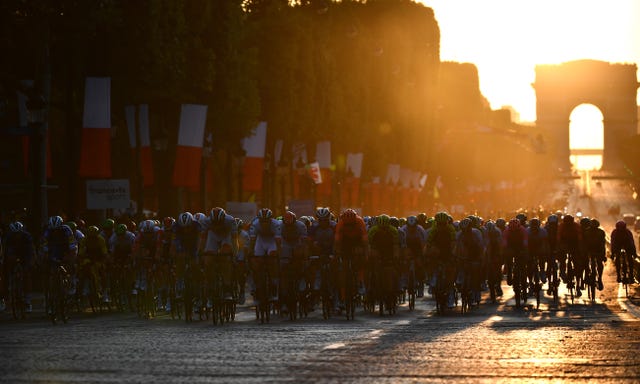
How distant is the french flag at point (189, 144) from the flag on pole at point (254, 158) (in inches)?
372

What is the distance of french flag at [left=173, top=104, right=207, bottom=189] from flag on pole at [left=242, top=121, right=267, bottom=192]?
31.0ft

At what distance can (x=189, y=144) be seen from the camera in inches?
1766

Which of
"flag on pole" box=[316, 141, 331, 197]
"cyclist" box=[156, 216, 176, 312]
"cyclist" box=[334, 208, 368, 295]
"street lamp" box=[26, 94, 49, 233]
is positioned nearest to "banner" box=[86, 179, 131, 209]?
"street lamp" box=[26, 94, 49, 233]

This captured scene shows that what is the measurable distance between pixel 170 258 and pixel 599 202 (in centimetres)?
15722

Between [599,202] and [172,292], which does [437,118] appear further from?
[172,292]

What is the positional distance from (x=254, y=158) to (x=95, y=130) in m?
18.9

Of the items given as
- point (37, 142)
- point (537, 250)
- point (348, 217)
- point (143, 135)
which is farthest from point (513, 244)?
point (143, 135)

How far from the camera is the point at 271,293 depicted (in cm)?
2470

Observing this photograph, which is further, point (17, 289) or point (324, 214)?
point (324, 214)

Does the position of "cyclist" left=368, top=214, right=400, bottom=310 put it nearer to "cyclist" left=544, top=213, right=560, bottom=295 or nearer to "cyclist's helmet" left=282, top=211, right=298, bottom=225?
"cyclist's helmet" left=282, top=211, right=298, bottom=225

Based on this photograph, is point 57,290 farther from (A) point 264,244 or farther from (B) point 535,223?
(B) point 535,223

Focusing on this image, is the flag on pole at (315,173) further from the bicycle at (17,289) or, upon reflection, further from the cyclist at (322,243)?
the bicycle at (17,289)

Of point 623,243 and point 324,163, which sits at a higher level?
point 324,163

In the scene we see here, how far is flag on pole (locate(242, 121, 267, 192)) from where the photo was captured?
54906mm
